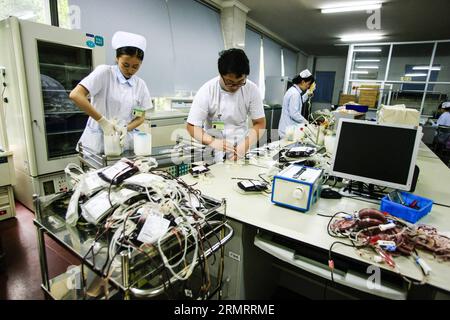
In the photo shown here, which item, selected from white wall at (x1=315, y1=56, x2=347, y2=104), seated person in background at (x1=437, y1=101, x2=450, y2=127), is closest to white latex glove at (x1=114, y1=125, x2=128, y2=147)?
seated person in background at (x1=437, y1=101, x2=450, y2=127)

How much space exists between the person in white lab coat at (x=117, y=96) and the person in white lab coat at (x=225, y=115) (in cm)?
50

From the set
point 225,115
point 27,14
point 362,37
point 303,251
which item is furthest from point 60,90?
point 362,37

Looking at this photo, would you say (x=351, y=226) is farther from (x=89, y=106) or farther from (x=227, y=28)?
(x=227, y=28)

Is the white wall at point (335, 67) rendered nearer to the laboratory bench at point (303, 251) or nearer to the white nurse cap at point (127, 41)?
the laboratory bench at point (303, 251)

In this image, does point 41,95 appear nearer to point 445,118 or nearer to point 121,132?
point 121,132

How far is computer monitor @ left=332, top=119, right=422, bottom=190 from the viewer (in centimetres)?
127

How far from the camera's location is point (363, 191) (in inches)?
58.5

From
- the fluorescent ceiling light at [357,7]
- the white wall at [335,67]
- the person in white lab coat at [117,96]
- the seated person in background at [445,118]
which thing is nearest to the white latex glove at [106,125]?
the person in white lab coat at [117,96]

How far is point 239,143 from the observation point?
2084mm

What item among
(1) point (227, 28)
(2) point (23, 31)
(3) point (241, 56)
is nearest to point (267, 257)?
(3) point (241, 56)

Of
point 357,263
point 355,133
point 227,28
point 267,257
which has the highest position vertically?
point 227,28

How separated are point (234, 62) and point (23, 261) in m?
2.04

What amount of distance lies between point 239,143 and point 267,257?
92 cm

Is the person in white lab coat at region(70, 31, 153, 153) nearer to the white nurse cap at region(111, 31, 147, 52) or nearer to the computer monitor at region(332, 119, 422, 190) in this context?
the white nurse cap at region(111, 31, 147, 52)
